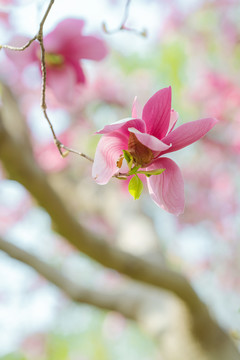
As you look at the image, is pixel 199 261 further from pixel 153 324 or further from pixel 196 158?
pixel 153 324

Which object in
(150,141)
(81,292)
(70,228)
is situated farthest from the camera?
(81,292)

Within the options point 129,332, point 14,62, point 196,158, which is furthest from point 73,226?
point 129,332

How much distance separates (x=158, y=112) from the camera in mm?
384

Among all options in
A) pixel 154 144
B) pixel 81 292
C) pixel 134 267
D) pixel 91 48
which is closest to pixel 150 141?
pixel 154 144

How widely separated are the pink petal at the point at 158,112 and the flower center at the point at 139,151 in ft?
0.07

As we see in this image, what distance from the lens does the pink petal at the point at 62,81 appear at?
25.5 inches

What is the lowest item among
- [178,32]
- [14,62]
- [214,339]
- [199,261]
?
[199,261]

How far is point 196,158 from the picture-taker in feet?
9.74

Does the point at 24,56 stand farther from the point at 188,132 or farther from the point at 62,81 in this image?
the point at 188,132

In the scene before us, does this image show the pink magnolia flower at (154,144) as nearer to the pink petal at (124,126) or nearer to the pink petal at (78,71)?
the pink petal at (124,126)

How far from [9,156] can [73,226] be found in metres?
0.27

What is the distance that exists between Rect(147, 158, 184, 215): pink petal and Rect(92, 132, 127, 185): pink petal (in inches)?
1.4

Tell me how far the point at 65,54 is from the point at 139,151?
318mm

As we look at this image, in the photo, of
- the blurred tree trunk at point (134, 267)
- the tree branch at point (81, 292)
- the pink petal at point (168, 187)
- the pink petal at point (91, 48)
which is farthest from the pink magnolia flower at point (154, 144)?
the tree branch at point (81, 292)
